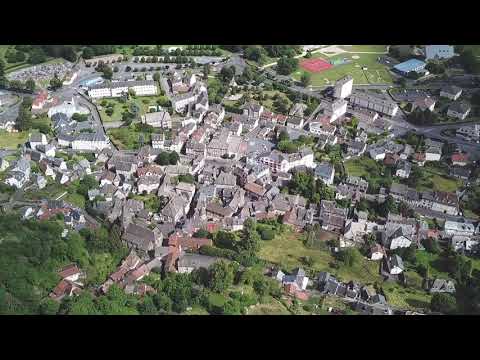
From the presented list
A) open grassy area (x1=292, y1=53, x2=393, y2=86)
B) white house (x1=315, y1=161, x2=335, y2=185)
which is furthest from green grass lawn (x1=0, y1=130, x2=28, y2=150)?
open grassy area (x1=292, y1=53, x2=393, y2=86)

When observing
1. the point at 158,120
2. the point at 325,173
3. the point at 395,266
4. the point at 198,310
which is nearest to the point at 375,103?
the point at 325,173

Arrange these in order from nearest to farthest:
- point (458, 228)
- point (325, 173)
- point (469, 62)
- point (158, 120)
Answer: point (458, 228) < point (325, 173) < point (158, 120) < point (469, 62)

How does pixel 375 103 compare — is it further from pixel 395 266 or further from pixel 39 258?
pixel 39 258

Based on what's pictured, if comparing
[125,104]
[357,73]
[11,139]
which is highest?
[357,73]

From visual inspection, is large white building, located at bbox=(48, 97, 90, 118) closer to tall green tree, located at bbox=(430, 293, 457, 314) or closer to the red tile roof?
the red tile roof

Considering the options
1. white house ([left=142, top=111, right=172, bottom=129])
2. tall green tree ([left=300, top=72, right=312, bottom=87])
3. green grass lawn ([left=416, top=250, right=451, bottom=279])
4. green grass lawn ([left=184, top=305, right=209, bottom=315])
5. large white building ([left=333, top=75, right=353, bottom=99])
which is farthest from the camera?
tall green tree ([left=300, top=72, right=312, bottom=87])

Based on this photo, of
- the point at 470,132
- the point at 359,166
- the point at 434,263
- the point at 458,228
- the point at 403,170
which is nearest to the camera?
the point at 434,263

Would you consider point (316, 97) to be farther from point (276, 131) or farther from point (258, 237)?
point (258, 237)

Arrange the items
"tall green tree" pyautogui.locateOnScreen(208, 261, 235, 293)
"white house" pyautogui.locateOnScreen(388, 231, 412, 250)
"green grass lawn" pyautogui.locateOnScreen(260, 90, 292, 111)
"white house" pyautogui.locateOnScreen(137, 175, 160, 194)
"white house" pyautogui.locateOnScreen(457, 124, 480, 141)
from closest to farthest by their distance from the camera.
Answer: "tall green tree" pyautogui.locateOnScreen(208, 261, 235, 293)
"white house" pyautogui.locateOnScreen(388, 231, 412, 250)
"white house" pyautogui.locateOnScreen(137, 175, 160, 194)
"white house" pyautogui.locateOnScreen(457, 124, 480, 141)
"green grass lawn" pyautogui.locateOnScreen(260, 90, 292, 111)
